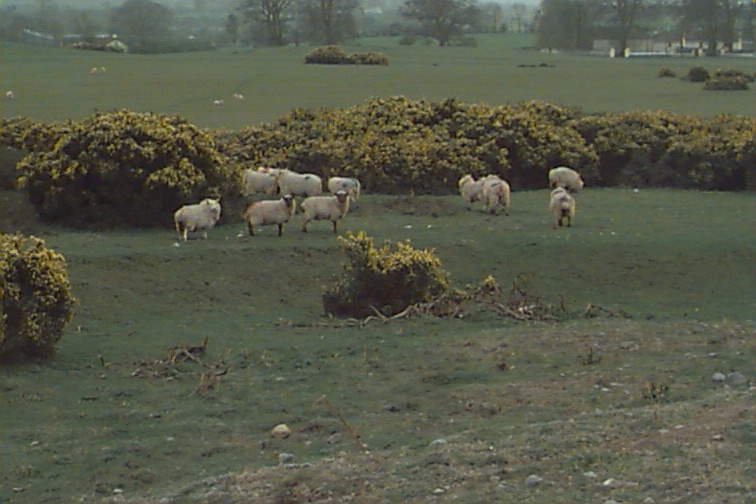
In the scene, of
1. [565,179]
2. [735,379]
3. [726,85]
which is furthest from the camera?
[726,85]

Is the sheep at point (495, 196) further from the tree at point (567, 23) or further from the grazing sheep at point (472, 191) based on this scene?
the tree at point (567, 23)

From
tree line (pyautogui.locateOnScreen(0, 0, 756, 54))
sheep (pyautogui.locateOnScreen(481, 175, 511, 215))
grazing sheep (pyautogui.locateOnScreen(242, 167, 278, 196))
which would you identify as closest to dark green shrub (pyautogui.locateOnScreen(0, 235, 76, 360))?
sheep (pyautogui.locateOnScreen(481, 175, 511, 215))

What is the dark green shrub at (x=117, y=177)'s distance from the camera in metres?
18.5

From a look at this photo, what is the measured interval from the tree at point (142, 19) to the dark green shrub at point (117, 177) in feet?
66.3

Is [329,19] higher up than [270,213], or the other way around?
[270,213]

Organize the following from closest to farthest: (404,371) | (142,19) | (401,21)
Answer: (404,371) < (142,19) < (401,21)

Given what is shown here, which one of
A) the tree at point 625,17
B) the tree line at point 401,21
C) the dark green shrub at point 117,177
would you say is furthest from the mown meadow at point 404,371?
the tree at point 625,17

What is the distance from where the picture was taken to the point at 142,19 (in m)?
45.2

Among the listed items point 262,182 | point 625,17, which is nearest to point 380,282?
point 262,182

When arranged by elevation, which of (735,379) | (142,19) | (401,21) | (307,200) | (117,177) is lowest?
(401,21)

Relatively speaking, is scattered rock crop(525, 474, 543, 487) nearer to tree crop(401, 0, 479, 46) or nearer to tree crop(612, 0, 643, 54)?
tree crop(612, 0, 643, 54)

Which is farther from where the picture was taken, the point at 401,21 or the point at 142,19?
the point at 401,21

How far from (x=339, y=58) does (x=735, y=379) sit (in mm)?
59216

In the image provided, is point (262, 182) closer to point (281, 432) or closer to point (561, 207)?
point (561, 207)
